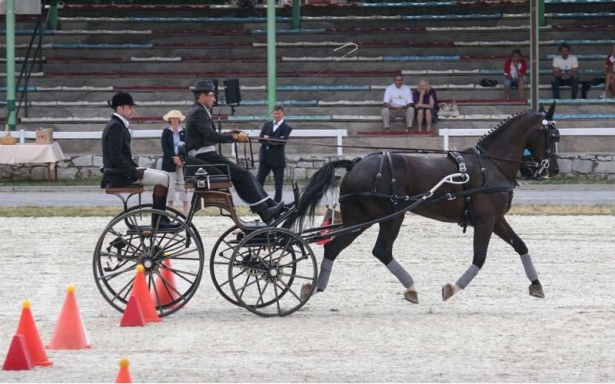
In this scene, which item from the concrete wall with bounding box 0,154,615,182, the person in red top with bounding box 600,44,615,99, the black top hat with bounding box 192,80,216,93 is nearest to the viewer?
the black top hat with bounding box 192,80,216,93

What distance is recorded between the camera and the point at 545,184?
84.7 feet

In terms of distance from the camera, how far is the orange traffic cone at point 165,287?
11423mm

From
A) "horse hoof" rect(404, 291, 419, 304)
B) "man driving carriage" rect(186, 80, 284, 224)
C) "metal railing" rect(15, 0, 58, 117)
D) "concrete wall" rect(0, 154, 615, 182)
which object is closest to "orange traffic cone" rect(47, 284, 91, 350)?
"man driving carriage" rect(186, 80, 284, 224)

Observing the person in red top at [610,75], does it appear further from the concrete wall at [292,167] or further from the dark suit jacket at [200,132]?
the dark suit jacket at [200,132]

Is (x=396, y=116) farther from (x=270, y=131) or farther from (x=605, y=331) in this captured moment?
(x=605, y=331)

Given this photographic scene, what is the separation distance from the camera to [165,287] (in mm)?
11539

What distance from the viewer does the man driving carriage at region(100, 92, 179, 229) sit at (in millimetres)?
11211

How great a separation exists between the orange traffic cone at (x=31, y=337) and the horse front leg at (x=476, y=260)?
3.87 meters

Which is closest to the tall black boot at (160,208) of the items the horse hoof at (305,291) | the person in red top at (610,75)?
the horse hoof at (305,291)

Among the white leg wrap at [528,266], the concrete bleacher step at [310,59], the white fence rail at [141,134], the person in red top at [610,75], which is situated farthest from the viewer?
the person in red top at [610,75]

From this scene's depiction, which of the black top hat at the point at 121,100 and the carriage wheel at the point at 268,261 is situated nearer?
the carriage wheel at the point at 268,261

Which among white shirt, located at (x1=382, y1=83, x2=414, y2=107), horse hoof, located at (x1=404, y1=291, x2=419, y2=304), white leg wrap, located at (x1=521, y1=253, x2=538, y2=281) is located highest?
white shirt, located at (x1=382, y1=83, x2=414, y2=107)

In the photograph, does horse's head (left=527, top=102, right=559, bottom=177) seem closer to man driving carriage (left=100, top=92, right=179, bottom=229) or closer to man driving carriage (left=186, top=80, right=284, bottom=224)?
man driving carriage (left=186, top=80, right=284, bottom=224)

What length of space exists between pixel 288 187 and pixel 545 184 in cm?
518
